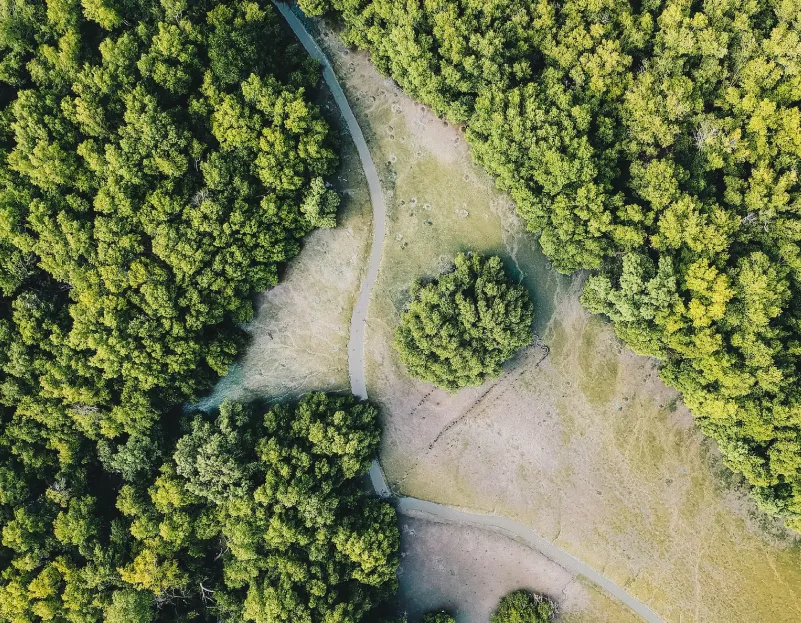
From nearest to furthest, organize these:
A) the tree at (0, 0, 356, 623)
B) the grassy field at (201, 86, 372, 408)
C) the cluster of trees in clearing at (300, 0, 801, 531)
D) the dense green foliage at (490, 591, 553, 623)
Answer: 1. the cluster of trees in clearing at (300, 0, 801, 531)
2. the tree at (0, 0, 356, 623)
3. the dense green foliage at (490, 591, 553, 623)
4. the grassy field at (201, 86, 372, 408)

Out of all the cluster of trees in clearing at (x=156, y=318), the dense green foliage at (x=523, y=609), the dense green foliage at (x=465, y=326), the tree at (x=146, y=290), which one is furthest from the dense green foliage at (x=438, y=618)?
the dense green foliage at (x=465, y=326)

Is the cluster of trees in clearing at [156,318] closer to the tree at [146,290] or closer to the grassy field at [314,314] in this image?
the tree at [146,290]

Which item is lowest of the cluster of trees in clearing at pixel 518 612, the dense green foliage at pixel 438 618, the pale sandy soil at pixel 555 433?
the dense green foliage at pixel 438 618

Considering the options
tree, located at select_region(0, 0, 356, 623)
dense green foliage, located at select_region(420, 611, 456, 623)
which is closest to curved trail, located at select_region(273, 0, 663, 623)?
tree, located at select_region(0, 0, 356, 623)

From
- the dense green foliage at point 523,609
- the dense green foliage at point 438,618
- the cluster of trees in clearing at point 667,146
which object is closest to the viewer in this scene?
the cluster of trees in clearing at point 667,146

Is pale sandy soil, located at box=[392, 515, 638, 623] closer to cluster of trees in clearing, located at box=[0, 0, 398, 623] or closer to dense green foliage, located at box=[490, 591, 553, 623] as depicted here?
dense green foliage, located at box=[490, 591, 553, 623]

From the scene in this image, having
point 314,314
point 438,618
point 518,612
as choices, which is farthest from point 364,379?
point 518,612
